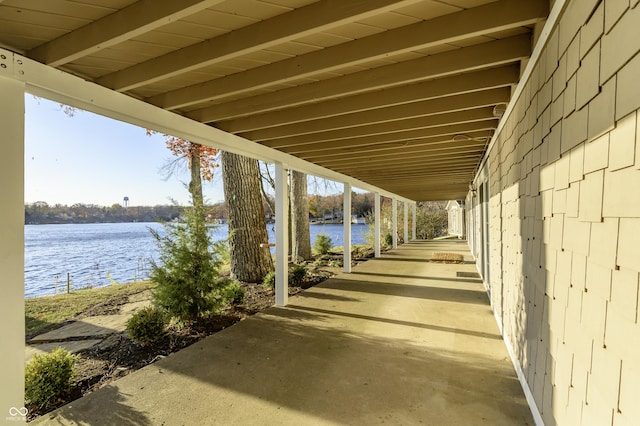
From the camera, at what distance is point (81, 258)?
1126 centimetres

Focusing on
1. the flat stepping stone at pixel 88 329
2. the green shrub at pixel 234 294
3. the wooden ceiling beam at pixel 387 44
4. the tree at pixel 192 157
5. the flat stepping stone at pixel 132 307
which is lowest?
the flat stepping stone at pixel 132 307

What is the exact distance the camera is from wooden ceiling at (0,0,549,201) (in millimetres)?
1868

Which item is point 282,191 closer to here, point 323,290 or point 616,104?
point 323,290

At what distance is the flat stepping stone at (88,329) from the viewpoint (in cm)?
427

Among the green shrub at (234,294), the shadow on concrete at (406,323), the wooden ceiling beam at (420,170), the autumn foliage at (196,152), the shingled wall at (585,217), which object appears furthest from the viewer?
the autumn foliage at (196,152)

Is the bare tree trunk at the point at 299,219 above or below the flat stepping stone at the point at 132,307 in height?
above

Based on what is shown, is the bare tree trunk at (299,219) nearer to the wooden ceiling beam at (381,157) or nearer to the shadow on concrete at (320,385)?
the wooden ceiling beam at (381,157)

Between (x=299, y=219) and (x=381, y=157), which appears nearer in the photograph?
(x=381, y=157)

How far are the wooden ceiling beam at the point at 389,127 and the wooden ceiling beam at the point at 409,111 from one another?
0.40 meters

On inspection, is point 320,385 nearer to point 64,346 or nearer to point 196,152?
point 64,346

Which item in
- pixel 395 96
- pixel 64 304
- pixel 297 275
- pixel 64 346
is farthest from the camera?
pixel 297 275

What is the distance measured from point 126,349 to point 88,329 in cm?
144

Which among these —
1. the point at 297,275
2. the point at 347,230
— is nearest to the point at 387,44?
the point at 297,275

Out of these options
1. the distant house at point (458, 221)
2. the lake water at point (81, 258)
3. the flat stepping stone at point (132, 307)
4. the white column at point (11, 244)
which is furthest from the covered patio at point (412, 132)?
the distant house at point (458, 221)
